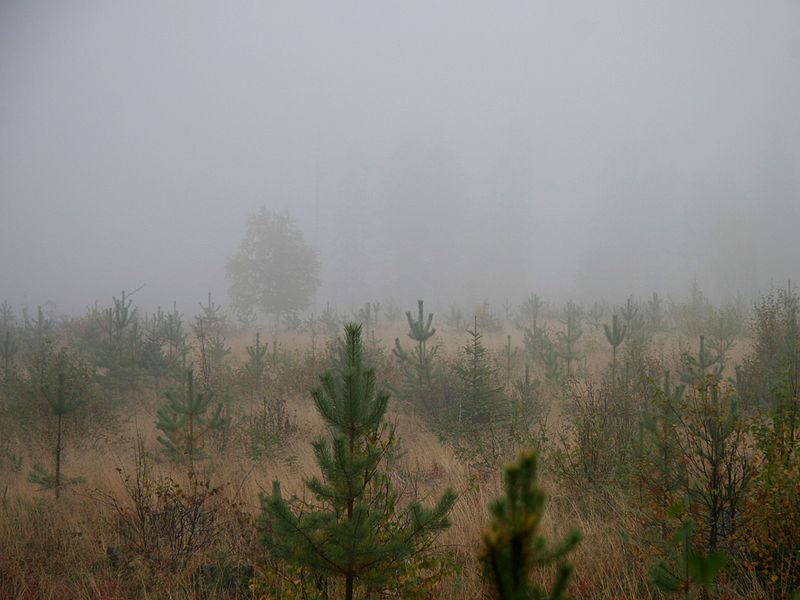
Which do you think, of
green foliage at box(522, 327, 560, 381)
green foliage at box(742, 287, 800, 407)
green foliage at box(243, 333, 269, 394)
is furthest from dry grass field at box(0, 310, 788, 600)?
green foliage at box(742, 287, 800, 407)

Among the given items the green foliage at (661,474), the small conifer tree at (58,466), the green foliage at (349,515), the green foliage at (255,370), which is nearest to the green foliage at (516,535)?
the green foliage at (349,515)

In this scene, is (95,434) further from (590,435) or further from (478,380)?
(590,435)

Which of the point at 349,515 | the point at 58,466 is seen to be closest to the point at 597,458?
the point at 349,515

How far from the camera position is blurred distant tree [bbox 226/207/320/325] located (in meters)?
32.2

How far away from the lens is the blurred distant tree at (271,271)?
32.2 meters

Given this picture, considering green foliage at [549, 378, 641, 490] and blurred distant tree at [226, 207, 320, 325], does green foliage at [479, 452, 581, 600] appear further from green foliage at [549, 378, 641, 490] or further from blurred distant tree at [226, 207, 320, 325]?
blurred distant tree at [226, 207, 320, 325]

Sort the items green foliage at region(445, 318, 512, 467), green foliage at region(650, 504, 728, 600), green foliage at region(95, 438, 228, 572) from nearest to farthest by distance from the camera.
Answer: green foliage at region(650, 504, 728, 600), green foliage at region(95, 438, 228, 572), green foliage at region(445, 318, 512, 467)

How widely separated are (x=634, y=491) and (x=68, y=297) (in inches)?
3071

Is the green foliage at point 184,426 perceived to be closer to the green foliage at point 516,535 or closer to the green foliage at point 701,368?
the green foliage at point 516,535

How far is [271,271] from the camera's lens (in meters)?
32.2

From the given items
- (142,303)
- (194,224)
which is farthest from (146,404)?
(194,224)

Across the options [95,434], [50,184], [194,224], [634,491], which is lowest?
[95,434]

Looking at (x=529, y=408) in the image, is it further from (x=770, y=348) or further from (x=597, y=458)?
(x=770, y=348)

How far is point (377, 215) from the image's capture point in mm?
57875
